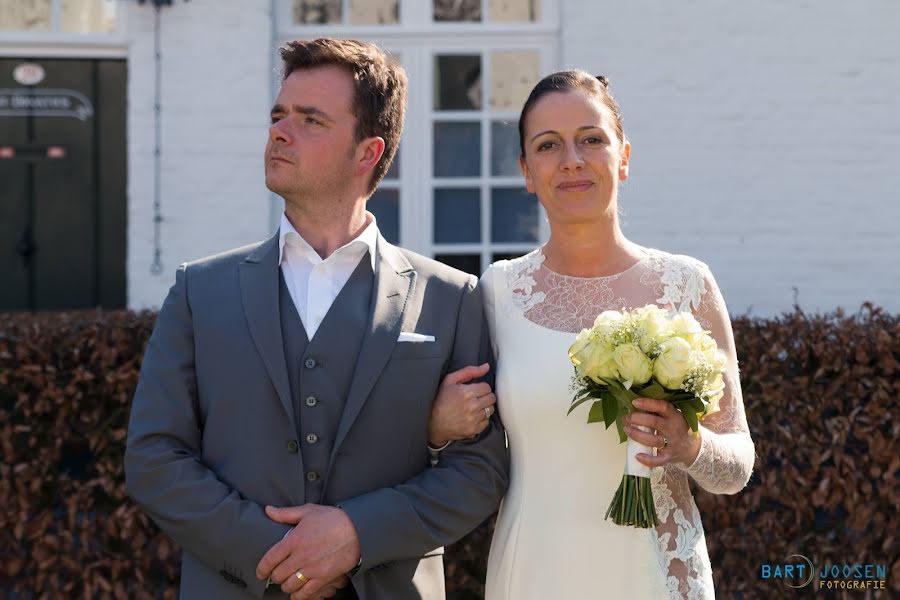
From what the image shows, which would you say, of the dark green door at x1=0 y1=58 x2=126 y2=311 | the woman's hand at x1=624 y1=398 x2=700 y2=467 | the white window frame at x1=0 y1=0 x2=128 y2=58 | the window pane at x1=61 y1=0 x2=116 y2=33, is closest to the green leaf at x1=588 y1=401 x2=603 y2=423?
the woman's hand at x1=624 y1=398 x2=700 y2=467

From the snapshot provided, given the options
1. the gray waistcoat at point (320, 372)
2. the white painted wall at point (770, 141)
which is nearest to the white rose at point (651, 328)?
the gray waistcoat at point (320, 372)

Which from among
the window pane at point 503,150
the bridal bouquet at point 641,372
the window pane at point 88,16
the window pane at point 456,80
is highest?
the window pane at point 88,16

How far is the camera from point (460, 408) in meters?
3.12

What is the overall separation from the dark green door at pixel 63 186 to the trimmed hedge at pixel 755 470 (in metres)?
2.00

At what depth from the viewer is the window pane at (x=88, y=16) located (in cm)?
732

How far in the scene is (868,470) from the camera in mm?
5328

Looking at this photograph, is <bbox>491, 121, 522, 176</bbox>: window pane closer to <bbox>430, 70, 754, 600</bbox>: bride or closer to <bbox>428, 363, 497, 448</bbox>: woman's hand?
<bbox>430, 70, 754, 600</bbox>: bride

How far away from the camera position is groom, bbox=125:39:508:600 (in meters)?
2.96

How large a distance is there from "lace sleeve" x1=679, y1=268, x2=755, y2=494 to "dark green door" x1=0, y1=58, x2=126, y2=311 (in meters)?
5.04

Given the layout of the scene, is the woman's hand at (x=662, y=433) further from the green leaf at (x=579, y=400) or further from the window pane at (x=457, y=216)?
the window pane at (x=457, y=216)

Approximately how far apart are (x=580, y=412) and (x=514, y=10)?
15.2 feet

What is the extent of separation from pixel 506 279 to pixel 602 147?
54 centimetres

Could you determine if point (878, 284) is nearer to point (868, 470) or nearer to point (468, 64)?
point (868, 470)

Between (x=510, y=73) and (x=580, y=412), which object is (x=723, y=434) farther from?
(x=510, y=73)
